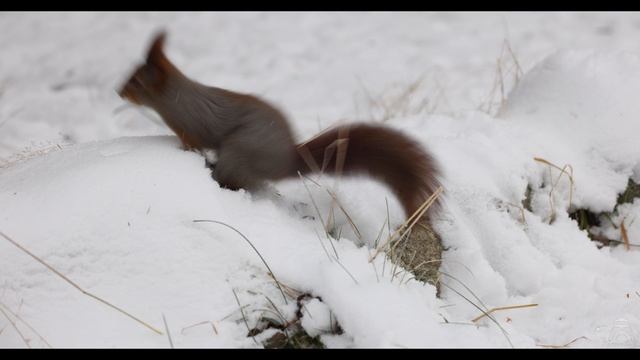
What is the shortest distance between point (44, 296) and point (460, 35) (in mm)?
4511

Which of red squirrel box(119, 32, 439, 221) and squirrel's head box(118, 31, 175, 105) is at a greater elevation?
squirrel's head box(118, 31, 175, 105)

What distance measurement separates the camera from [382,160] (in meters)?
1.99

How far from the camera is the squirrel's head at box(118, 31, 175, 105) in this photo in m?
2.19

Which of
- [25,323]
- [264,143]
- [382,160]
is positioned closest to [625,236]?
[382,160]

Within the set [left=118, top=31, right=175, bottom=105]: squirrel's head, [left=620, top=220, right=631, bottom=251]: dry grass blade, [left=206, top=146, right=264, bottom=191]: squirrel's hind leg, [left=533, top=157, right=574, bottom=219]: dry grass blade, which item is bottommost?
[left=620, top=220, right=631, bottom=251]: dry grass blade

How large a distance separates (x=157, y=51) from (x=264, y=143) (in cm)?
52

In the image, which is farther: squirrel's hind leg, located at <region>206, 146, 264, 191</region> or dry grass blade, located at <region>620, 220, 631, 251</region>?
dry grass blade, located at <region>620, 220, 631, 251</region>

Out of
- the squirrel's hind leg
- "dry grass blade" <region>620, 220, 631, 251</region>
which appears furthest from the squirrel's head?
"dry grass blade" <region>620, 220, 631, 251</region>

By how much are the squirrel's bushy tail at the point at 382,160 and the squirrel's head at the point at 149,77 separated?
21.8 inches

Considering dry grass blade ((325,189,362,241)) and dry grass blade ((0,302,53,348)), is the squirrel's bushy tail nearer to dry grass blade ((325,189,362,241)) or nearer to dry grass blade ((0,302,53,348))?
dry grass blade ((325,189,362,241))

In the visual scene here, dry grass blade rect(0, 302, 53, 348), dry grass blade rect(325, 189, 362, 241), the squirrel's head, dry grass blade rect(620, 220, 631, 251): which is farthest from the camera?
dry grass blade rect(620, 220, 631, 251)

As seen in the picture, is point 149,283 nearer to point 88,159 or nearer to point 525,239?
point 88,159

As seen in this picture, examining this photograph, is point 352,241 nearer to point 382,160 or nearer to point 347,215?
point 347,215
